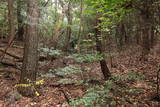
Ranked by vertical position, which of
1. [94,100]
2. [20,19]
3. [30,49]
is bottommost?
[94,100]

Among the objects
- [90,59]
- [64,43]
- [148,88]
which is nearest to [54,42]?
[64,43]

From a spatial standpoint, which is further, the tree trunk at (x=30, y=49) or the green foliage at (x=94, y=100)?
the tree trunk at (x=30, y=49)

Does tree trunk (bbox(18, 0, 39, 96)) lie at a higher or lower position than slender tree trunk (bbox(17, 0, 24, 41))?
lower

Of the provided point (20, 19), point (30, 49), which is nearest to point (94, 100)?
point (30, 49)

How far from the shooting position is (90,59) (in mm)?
4496

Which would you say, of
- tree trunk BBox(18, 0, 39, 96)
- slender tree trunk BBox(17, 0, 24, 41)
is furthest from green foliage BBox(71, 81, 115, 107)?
slender tree trunk BBox(17, 0, 24, 41)

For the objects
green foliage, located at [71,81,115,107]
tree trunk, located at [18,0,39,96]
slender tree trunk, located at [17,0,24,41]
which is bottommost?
green foliage, located at [71,81,115,107]

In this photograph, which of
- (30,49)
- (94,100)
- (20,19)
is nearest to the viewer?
(94,100)

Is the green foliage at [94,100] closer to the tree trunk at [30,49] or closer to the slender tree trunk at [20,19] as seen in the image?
the tree trunk at [30,49]

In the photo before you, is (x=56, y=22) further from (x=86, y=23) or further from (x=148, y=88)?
(x=148, y=88)

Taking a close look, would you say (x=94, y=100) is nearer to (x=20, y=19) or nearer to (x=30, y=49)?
(x=30, y=49)

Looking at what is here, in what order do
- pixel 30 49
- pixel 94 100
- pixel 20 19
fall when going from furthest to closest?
pixel 20 19, pixel 30 49, pixel 94 100

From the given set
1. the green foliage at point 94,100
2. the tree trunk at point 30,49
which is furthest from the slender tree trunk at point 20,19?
the green foliage at point 94,100

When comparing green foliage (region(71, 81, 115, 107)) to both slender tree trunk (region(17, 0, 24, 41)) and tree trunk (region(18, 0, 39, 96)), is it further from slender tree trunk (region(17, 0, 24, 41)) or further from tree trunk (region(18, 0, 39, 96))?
slender tree trunk (region(17, 0, 24, 41))
